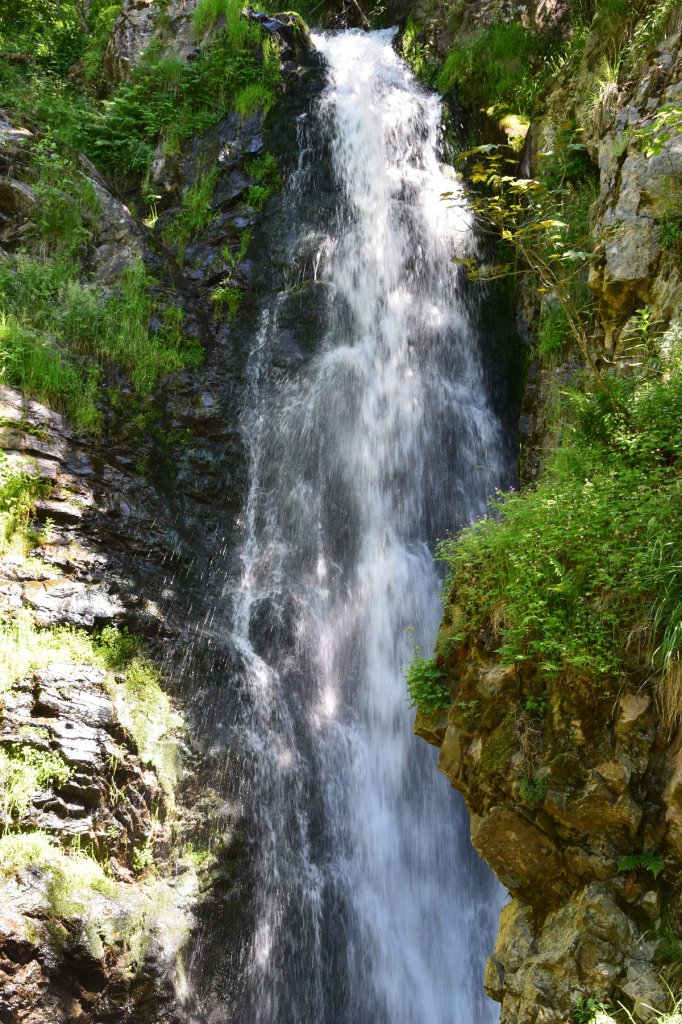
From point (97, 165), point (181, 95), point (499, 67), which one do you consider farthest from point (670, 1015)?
point (181, 95)

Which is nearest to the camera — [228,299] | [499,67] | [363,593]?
[363,593]

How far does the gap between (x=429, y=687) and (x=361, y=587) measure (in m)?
2.79

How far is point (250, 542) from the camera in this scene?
8.10 metres

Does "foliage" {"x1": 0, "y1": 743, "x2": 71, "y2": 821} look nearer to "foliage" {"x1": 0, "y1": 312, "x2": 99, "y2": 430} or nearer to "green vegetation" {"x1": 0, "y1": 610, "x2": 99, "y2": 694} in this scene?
"green vegetation" {"x1": 0, "y1": 610, "x2": 99, "y2": 694}

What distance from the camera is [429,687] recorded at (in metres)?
5.11

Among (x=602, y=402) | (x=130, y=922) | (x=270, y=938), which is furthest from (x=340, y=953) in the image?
(x=602, y=402)

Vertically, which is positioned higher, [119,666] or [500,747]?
[119,666]

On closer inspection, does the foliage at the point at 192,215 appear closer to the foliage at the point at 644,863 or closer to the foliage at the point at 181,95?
the foliage at the point at 181,95

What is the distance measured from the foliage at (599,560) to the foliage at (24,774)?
313 centimetres

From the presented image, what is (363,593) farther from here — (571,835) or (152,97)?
(152,97)

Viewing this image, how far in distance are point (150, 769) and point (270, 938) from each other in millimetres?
1660

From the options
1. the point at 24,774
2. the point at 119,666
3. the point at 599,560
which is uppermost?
the point at 599,560

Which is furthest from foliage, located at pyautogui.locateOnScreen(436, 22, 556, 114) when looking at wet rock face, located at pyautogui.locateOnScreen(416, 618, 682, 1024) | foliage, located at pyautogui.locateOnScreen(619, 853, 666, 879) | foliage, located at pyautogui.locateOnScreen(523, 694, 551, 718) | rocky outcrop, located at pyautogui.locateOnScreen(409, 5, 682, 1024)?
foliage, located at pyautogui.locateOnScreen(619, 853, 666, 879)

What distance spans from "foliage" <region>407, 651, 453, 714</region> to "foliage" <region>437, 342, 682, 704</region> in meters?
0.51
